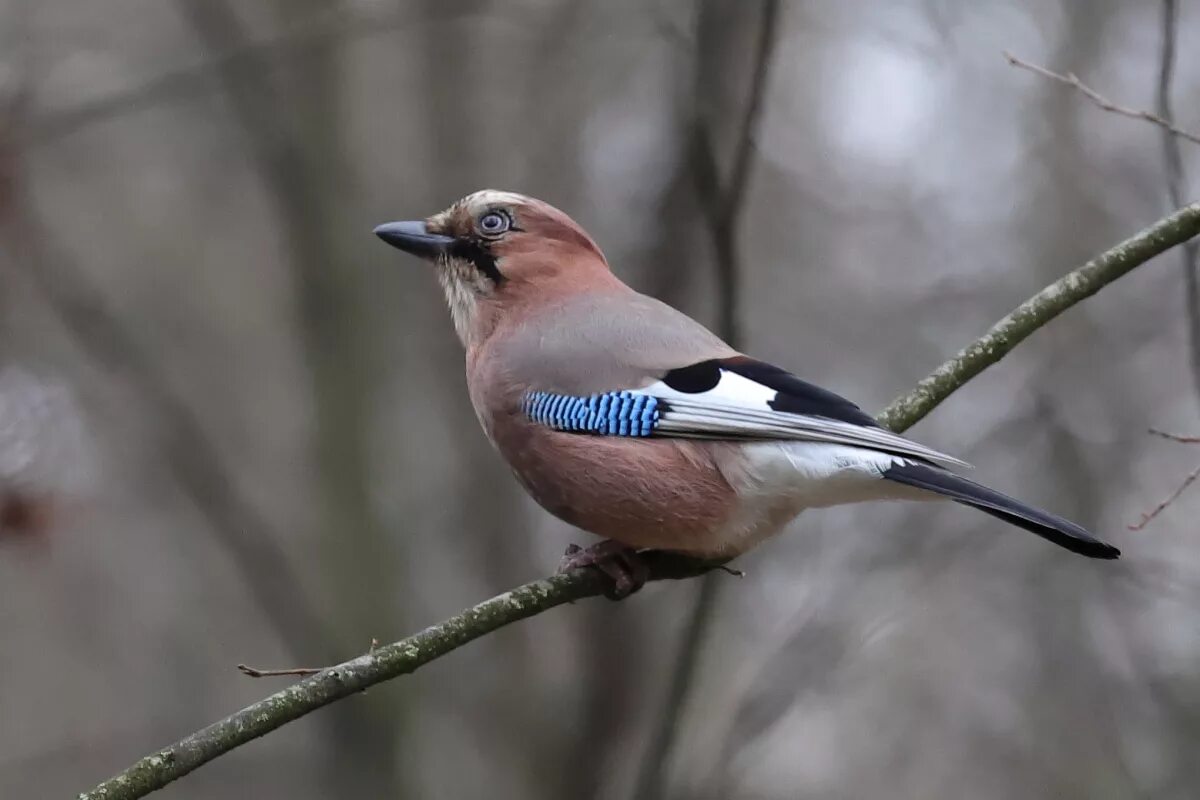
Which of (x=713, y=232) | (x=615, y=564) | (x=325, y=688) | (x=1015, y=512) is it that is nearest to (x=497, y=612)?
(x=325, y=688)

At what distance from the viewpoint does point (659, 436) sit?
3621 millimetres

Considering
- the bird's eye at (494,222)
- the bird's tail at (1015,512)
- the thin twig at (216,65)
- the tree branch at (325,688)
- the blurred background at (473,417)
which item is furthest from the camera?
the blurred background at (473,417)

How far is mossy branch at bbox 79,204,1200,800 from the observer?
2.66 metres

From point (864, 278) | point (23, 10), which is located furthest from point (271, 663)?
point (864, 278)

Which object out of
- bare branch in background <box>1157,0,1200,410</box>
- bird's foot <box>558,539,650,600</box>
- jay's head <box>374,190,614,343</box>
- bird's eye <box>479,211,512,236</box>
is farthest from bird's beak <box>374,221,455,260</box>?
bare branch in background <box>1157,0,1200,410</box>

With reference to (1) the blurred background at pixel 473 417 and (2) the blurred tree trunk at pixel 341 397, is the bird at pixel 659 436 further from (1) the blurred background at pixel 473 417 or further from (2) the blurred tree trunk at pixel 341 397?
(2) the blurred tree trunk at pixel 341 397

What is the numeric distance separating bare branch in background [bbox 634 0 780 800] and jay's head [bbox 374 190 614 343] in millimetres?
→ 463

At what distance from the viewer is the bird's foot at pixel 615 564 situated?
11.2 feet

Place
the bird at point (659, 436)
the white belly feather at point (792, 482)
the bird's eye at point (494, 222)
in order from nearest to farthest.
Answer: the white belly feather at point (792, 482)
the bird at point (659, 436)
the bird's eye at point (494, 222)

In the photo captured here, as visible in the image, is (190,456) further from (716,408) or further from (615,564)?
(716,408)

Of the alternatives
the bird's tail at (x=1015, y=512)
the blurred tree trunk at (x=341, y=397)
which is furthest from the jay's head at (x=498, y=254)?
the blurred tree trunk at (x=341, y=397)

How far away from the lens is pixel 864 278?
9.13 meters

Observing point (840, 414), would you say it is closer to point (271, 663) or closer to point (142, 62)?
point (142, 62)

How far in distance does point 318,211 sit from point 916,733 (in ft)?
17.8
